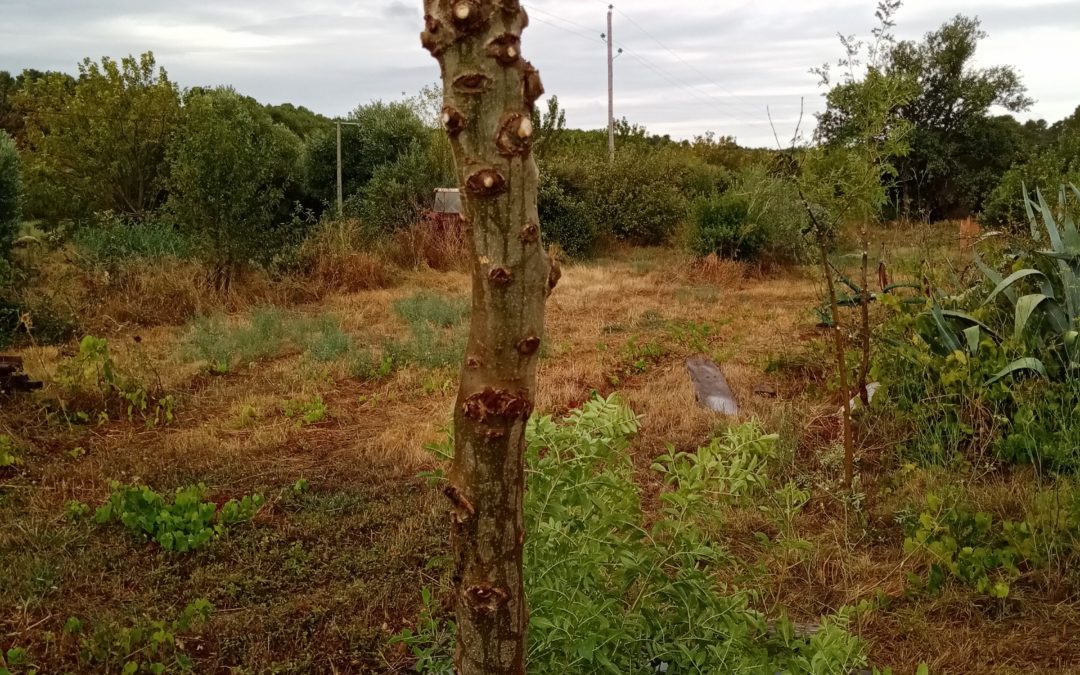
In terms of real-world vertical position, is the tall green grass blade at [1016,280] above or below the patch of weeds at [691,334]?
above

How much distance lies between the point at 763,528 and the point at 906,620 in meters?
0.82

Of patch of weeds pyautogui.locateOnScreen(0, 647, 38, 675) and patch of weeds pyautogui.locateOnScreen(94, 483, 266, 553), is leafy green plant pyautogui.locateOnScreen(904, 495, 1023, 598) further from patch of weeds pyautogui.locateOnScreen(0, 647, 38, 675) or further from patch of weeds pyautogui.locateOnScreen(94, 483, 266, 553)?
patch of weeds pyautogui.locateOnScreen(0, 647, 38, 675)

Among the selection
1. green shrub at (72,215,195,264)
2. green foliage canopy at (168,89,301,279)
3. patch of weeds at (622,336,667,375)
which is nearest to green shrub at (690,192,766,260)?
patch of weeds at (622,336,667,375)

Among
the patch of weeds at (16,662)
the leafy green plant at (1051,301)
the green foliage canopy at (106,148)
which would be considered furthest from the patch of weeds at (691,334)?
the green foliage canopy at (106,148)

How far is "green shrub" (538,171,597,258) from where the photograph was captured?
14883mm

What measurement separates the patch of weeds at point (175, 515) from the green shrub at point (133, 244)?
6462 mm

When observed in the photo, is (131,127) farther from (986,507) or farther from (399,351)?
(986,507)

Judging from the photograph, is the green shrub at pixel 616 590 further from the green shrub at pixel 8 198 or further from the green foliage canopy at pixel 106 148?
the green foliage canopy at pixel 106 148

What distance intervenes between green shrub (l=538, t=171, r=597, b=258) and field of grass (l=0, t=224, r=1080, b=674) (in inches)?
293

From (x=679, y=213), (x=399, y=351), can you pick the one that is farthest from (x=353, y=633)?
(x=679, y=213)

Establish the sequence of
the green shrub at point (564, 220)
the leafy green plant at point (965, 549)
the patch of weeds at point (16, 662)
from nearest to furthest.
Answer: the patch of weeds at point (16, 662)
the leafy green plant at point (965, 549)
the green shrub at point (564, 220)

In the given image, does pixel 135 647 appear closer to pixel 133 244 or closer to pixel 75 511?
pixel 75 511

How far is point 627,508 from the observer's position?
6.45 feet

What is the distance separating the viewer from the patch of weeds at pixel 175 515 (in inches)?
133
